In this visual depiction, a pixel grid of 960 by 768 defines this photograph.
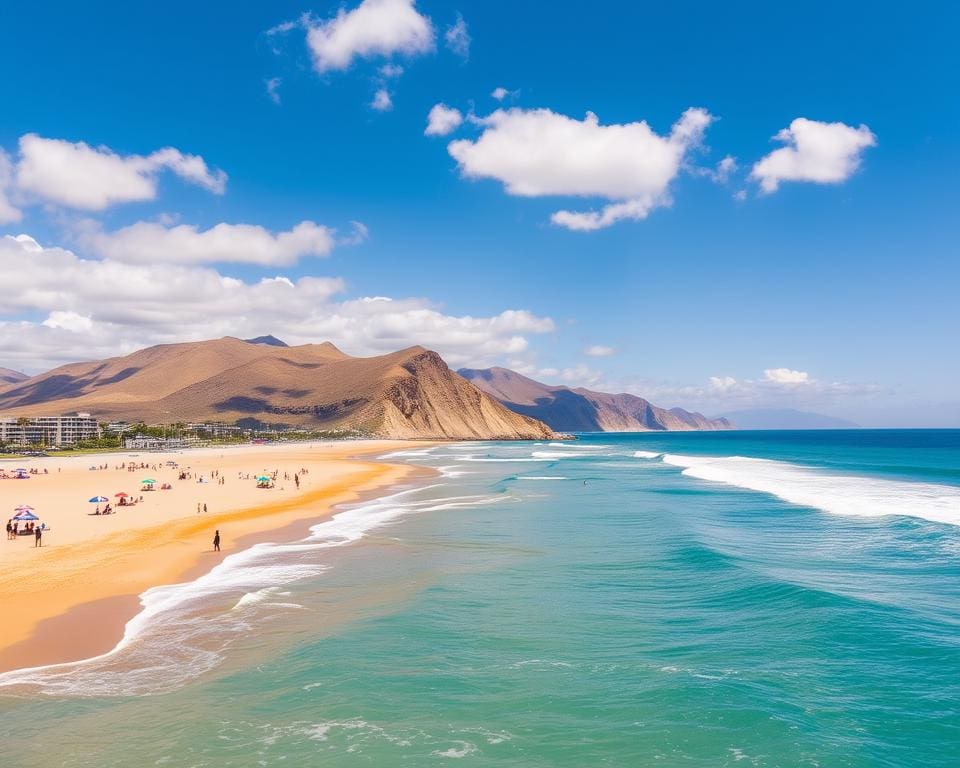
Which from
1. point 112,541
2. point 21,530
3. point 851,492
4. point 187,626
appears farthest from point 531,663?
point 851,492

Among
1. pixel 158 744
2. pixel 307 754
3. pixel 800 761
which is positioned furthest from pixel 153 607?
pixel 800 761

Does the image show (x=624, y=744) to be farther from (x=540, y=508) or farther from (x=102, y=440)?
(x=102, y=440)

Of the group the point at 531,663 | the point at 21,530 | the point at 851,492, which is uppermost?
the point at 21,530

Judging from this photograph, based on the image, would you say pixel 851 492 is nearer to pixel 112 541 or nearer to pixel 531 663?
pixel 531 663

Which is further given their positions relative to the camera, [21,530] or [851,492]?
[851,492]

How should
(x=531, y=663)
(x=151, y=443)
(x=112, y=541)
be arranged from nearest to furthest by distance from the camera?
(x=531, y=663) → (x=112, y=541) → (x=151, y=443)

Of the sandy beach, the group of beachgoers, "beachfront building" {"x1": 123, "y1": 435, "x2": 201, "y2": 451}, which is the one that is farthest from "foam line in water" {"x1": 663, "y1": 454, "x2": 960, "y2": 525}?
"beachfront building" {"x1": 123, "y1": 435, "x2": 201, "y2": 451}

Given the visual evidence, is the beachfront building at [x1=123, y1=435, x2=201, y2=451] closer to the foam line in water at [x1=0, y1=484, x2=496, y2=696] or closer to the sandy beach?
the sandy beach
